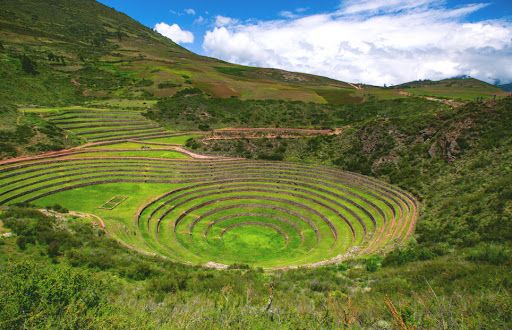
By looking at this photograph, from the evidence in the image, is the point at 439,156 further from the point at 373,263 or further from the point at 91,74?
the point at 91,74

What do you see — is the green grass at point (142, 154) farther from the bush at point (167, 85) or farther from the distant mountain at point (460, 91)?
the distant mountain at point (460, 91)

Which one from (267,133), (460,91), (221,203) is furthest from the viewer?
(460,91)

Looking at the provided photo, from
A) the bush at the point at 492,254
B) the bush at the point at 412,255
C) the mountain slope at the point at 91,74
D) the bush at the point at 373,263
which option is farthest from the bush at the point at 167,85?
the bush at the point at 492,254

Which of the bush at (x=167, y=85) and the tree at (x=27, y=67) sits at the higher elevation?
the bush at (x=167, y=85)

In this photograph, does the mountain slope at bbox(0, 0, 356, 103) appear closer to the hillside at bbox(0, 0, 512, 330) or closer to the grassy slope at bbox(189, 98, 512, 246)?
the hillside at bbox(0, 0, 512, 330)

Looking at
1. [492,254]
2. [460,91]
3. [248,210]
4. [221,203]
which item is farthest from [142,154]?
[460,91]

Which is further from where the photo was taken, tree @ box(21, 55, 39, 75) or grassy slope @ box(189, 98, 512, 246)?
tree @ box(21, 55, 39, 75)

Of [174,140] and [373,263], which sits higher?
[174,140]

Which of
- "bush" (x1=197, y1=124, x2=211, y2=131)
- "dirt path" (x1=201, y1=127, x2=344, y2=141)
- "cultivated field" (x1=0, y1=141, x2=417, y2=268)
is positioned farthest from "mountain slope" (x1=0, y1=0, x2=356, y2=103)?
"cultivated field" (x1=0, y1=141, x2=417, y2=268)

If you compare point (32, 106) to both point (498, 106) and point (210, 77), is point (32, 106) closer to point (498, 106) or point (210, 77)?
point (210, 77)
